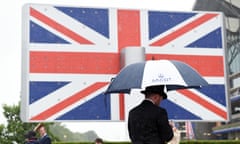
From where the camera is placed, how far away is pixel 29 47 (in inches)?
184

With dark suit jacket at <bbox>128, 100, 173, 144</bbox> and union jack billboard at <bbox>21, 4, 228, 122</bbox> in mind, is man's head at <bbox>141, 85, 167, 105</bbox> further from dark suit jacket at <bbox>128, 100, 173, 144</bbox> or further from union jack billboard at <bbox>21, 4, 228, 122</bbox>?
union jack billboard at <bbox>21, 4, 228, 122</bbox>

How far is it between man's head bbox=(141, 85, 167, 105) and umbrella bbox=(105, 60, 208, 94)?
7cm

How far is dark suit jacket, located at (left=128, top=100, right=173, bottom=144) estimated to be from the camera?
10.7 ft

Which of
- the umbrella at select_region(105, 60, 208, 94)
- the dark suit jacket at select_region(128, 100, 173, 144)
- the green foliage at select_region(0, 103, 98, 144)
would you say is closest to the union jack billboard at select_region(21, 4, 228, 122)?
the umbrella at select_region(105, 60, 208, 94)

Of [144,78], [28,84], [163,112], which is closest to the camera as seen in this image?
[163,112]

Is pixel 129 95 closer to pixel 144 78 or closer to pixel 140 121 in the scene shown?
pixel 144 78

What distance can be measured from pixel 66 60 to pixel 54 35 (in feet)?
0.97

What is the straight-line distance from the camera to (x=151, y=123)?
10.8 feet

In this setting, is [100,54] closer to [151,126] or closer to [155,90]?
[155,90]

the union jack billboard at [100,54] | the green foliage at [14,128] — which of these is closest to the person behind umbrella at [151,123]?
the union jack billboard at [100,54]

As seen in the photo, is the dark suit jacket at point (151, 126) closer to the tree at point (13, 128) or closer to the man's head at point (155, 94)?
the man's head at point (155, 94)

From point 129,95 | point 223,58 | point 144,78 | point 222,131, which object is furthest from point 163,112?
point 222,131

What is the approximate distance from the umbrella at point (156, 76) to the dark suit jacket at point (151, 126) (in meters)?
0.33

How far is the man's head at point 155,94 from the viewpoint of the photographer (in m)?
3.48
